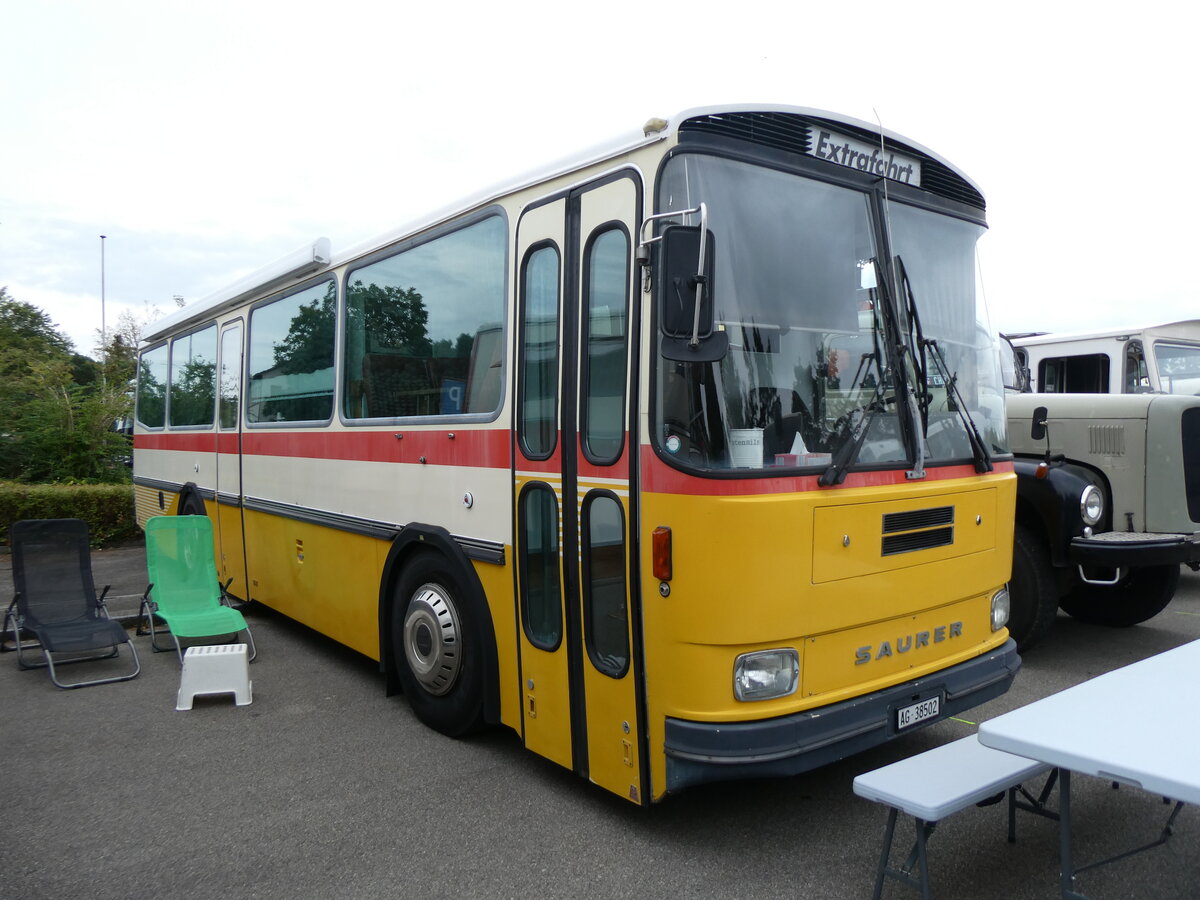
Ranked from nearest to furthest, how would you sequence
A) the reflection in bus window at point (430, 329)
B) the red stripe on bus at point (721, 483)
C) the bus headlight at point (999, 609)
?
1. the red stripe on bus at point (721, 483)
2. the bus headlight at point (999, 609)
3. the reflection in bus window at point (430, 329)

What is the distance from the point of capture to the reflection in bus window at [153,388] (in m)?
10.1

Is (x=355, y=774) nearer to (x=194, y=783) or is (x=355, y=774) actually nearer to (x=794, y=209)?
(x=194, y=783)

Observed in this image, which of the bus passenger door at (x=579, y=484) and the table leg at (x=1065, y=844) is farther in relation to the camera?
the bus passenger door at (x=579, y=484)

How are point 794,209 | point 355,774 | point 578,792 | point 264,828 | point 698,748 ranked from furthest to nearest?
point 355,774 → point 578,792 → point 264,828 → point 794,209 → point 698,748

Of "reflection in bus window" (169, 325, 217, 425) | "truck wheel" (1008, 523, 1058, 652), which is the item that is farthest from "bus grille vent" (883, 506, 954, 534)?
"reflection in bus window" (169, 325, 217, 425)

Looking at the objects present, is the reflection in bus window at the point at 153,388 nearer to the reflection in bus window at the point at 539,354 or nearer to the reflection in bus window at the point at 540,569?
the reflection in bus window at the point at 539,354

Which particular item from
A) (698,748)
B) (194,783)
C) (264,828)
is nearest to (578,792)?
(698,748)

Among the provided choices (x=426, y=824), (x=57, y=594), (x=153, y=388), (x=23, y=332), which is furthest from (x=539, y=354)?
(x=23, y=332)

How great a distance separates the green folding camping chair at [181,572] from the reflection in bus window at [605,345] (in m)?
4.20

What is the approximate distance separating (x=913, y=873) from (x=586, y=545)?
175cm

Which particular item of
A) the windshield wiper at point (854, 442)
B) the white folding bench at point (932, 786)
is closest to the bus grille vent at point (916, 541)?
the windshield wiper at point (854, 442)

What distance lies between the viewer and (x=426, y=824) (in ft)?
13.0

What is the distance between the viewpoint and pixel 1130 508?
646cm

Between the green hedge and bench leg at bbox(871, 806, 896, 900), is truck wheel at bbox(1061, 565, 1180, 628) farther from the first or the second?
the green hedge
